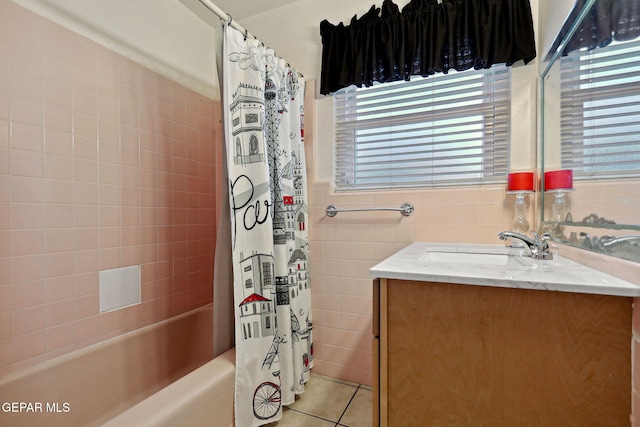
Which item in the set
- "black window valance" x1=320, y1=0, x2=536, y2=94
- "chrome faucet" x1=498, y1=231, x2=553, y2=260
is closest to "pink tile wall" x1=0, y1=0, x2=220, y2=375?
"black window valance" x1=320, y1=0, x2=536, y2=94

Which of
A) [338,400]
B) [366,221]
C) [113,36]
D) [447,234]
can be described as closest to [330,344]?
[338,400]

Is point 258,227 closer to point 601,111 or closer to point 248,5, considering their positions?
point 601,111

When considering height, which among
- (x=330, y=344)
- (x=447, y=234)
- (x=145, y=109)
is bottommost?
(x=330, y=344)

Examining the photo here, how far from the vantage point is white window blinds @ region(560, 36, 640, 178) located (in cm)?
73

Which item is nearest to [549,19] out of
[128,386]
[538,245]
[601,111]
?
[601,111]

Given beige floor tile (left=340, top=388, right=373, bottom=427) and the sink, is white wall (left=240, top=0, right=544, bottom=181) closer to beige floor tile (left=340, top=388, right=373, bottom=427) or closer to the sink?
the sink

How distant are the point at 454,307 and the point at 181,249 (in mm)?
1578

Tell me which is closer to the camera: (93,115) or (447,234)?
(93,115)

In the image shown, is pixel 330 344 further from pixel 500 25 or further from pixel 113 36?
pixel 113 36

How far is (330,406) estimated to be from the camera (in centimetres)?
145

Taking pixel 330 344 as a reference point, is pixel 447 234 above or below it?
above

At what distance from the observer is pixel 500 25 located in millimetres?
1344

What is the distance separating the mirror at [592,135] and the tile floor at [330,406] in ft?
3.92

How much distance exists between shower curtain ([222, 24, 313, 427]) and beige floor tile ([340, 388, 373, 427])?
0.91ft
